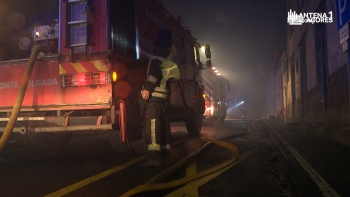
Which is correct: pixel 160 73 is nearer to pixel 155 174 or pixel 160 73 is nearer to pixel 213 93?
pixel 155 174

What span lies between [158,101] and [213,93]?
12.8 meters

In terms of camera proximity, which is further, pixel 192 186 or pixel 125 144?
pixel 125 144

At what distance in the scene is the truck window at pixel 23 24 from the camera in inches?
261

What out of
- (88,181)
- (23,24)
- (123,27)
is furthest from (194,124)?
(23,24)

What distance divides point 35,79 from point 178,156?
9.64ft

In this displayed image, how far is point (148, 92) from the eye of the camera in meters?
4.66

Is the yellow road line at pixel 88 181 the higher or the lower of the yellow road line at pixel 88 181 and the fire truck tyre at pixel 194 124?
the lower

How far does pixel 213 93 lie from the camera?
17.3m

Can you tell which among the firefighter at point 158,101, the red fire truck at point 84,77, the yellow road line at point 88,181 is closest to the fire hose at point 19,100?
the red fire truck at point 84,77

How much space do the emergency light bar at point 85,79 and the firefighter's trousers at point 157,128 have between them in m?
0.84

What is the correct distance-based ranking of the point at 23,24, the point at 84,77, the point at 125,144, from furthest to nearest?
1. the point at 23,24
2. the point at 125,144
3. the point at 84,77

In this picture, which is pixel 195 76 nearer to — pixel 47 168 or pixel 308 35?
pixel 47 168

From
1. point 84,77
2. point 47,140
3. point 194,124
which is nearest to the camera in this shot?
point 84,77

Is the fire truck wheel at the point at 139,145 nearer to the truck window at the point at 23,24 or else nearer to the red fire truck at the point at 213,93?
the truck window at the point at 23,24
